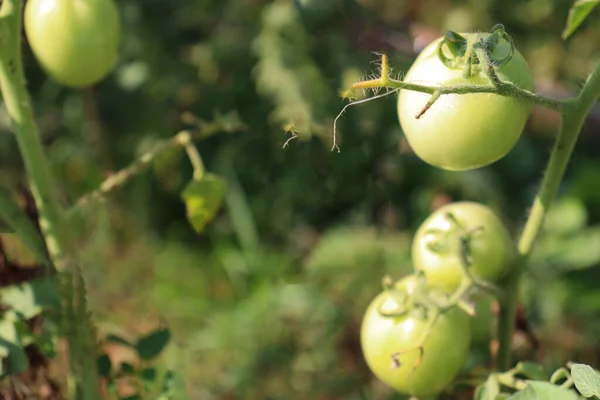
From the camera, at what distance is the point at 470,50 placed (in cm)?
58

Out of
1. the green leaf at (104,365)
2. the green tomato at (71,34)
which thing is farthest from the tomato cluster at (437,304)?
the green tomato at (71,34)

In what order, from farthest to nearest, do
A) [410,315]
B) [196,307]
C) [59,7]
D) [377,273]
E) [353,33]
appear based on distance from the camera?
1. [196,307]
2. [353,33]
3. [377,273]
4. [59,7]
5. [410,315]

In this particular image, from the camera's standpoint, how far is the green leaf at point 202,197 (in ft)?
3.05

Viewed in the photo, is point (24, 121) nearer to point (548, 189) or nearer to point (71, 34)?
point (71, 34)

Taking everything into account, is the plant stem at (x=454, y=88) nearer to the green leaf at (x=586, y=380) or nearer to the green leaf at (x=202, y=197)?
the green leaf at (x=586, y=380)

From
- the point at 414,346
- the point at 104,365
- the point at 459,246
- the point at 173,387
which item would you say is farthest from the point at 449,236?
the point at 104,365

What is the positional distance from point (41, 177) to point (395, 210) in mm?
1041

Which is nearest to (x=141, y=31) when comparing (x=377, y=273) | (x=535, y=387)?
(x=377, y=273)

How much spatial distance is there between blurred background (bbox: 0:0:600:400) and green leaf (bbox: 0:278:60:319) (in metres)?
0.67

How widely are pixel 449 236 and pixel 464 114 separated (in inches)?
8.2

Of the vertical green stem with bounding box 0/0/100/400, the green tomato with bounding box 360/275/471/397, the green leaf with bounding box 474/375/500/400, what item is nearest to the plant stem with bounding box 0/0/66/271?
the vertical green stem with bounding box 0/0/100/400

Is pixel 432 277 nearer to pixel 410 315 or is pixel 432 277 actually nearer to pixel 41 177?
pixel 410 315

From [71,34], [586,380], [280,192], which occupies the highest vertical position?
[280,192]

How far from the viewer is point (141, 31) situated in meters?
1.65
